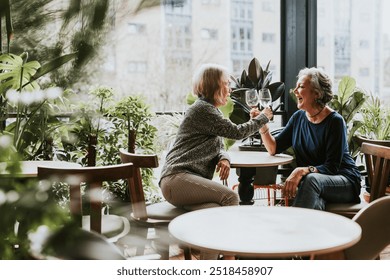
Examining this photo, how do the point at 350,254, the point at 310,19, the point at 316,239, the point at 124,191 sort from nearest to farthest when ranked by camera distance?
1. the point at 316,239
2. the point at 350,254
3. the point at 124,191
4. the point at 310,19

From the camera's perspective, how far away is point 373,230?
164 cm

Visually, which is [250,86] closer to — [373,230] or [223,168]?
[223,168]

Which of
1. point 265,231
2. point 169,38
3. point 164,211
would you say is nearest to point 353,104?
point 164,211

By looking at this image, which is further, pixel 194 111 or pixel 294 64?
pixel 294 64

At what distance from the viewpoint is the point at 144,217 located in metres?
2.58

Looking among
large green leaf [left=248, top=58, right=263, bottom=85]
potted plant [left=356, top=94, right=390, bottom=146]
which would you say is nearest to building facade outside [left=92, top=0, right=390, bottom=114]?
large green leaf [left=248, top=58, right=263, bottom=85]

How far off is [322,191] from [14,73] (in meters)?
2.46

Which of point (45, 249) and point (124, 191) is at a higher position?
point (45, 249)

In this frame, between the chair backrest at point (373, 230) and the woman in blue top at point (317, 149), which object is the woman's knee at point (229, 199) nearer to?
the woman in blue top at point (317, 149)

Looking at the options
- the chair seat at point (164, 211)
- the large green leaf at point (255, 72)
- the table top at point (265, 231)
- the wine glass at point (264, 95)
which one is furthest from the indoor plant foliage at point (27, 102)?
the large green leaf at point (255, 72)

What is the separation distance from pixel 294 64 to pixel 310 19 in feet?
1.34
